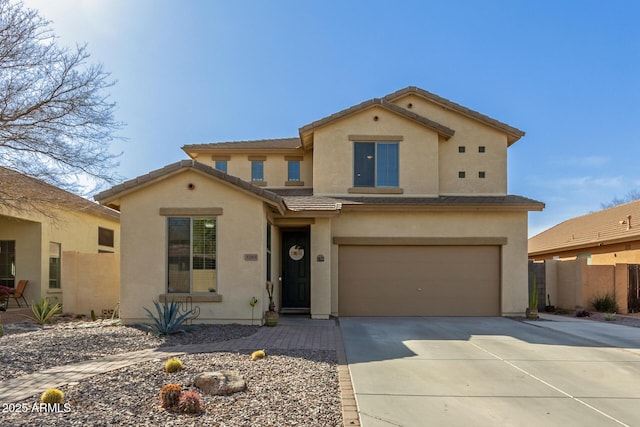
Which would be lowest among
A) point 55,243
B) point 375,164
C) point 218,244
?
point 55,243

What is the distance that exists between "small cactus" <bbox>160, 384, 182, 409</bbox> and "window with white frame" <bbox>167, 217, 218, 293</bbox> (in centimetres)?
667

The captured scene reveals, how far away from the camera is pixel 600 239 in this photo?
75.0 ft

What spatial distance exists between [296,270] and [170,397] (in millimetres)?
10397

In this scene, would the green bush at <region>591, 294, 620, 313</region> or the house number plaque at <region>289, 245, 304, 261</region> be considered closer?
the house number plaque at <region>289, 245, 304, 261</region>

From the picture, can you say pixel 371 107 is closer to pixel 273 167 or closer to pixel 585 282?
pixel 273 167

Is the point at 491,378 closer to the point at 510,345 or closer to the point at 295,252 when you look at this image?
the point at 510,345

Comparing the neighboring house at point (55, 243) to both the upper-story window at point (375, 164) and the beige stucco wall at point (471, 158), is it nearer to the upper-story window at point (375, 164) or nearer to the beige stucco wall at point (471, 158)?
the upper-story window at point (375, 164)

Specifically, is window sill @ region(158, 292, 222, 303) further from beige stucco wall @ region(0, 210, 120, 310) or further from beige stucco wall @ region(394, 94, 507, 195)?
beige stucco wall @ region(394, 94, 507, 195)

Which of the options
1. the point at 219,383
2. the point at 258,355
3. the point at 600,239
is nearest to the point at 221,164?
the point at 258,355

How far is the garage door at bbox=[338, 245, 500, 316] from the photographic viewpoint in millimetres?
14969

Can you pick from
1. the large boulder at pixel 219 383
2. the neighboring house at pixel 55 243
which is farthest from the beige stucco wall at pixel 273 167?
the large boulder at pixel 219 383

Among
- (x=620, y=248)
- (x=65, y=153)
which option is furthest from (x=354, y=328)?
(x=620, y=248)

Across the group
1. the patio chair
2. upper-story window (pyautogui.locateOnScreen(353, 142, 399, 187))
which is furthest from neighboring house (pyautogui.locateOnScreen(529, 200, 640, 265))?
the patio chair

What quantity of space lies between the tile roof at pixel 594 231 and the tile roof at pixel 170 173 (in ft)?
55.8
